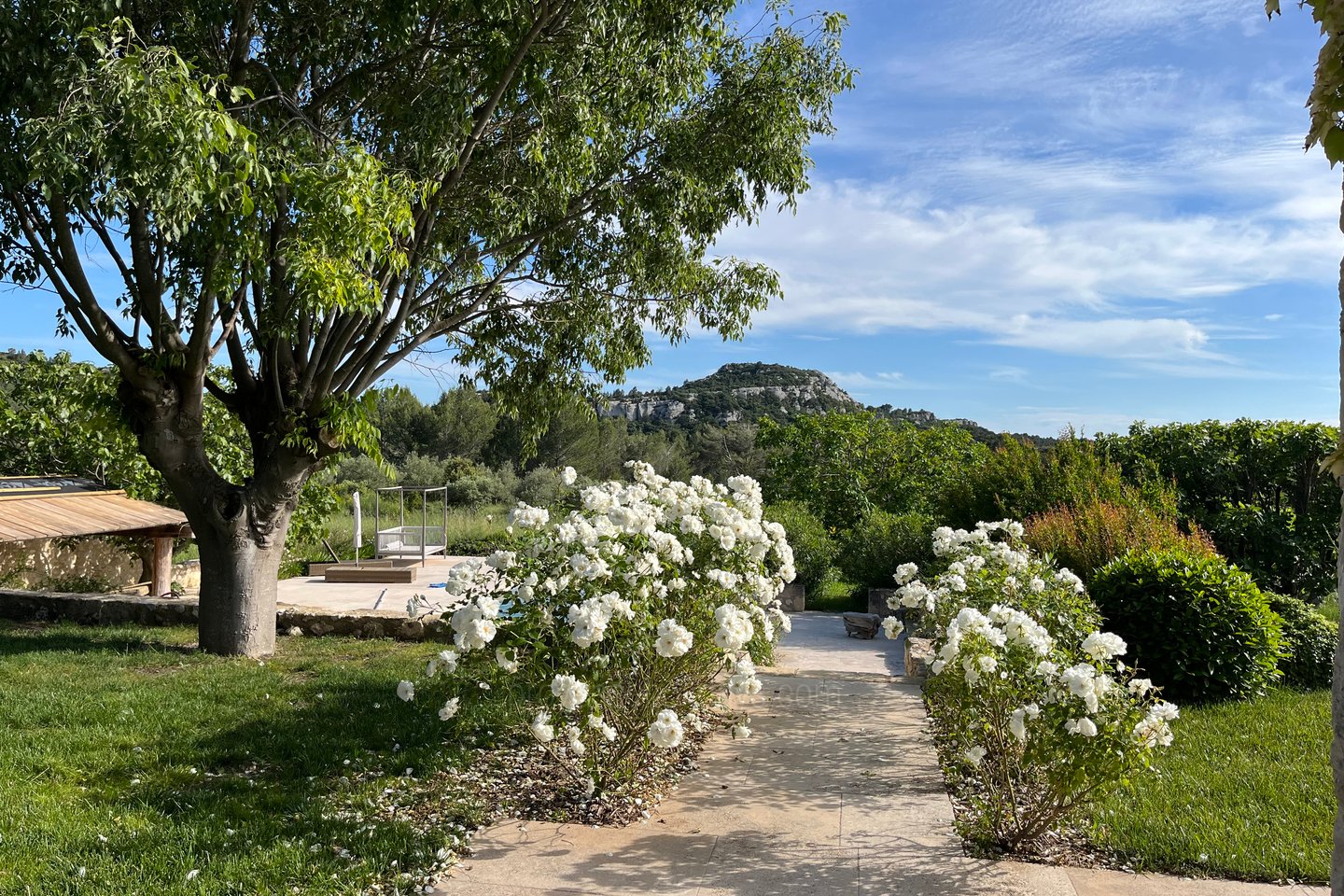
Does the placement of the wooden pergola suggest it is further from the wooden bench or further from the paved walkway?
the wooden bench

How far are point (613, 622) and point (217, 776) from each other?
7.15 ft

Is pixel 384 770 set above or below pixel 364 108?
below

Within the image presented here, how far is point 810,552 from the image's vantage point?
11164mm

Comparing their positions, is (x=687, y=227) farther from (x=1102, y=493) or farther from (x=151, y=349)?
(x=1102, y=493)

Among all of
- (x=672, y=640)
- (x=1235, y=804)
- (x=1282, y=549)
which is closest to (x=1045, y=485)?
(x=1282, y=549)

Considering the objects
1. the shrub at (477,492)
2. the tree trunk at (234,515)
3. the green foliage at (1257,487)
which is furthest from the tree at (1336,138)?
the shrub at (477,492)

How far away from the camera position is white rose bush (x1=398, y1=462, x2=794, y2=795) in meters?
3.61

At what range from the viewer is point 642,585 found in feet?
12.6

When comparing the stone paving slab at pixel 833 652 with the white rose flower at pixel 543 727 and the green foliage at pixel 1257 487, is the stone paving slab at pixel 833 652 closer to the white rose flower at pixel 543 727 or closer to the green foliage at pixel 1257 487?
the white rose flower at pixel 543 727

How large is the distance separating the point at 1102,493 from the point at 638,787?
6.84 meters

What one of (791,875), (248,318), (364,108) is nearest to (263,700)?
(248,318)

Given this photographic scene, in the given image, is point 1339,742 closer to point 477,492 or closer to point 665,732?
point 665,732

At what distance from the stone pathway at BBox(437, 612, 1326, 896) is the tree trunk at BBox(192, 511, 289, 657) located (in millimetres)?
4175

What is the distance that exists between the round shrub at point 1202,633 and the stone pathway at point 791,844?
6.43ft
